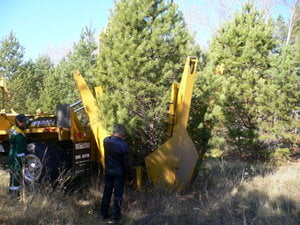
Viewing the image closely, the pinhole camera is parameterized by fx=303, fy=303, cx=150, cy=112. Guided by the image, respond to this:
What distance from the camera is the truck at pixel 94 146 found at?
202 inches

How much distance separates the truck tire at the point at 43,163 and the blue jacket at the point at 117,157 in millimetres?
1308

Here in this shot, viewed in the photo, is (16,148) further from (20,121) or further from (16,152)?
(20,121)

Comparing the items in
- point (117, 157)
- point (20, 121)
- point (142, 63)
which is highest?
point (142, 63)

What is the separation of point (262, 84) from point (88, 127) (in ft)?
17.8

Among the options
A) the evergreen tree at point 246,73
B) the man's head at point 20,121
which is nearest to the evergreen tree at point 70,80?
the evergreen tree at point 246,73

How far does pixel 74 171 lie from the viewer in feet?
17.8

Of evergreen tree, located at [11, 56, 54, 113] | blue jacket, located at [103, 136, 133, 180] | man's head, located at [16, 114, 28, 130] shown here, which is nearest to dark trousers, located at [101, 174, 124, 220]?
blue jacket, located at [103, 136, 133, 180]

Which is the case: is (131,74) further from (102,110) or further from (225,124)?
(225,124)

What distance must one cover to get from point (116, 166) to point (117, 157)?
0.46 feet

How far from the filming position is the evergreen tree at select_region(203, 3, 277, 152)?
8984mm

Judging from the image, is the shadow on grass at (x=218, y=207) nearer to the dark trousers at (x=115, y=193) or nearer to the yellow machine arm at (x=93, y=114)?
the dark trousers at (x=115, y=193)

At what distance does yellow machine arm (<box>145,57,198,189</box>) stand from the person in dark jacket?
78 centimetres

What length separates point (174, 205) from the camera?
15.7ft

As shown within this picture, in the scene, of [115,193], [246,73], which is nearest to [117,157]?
[115,193]
